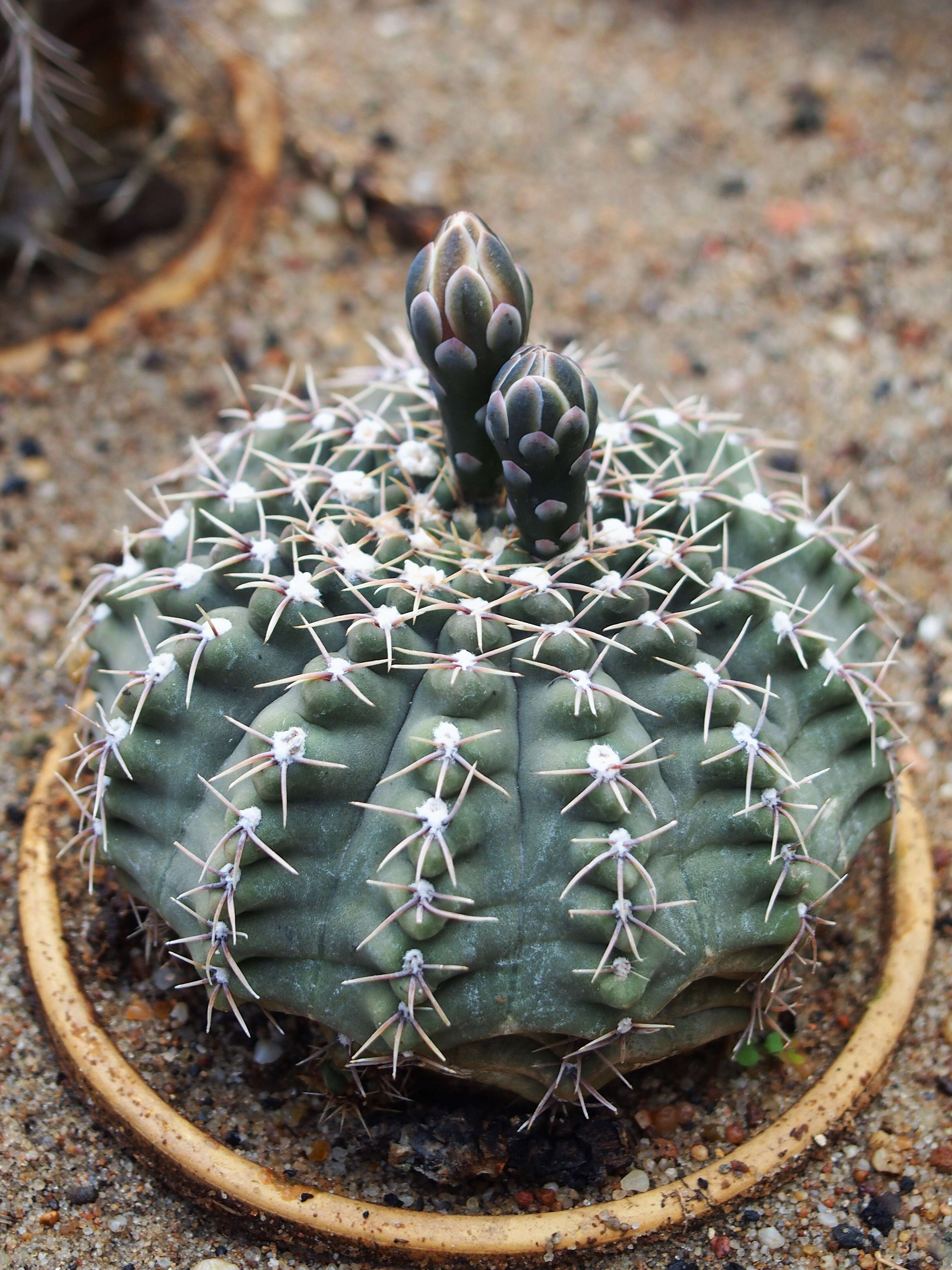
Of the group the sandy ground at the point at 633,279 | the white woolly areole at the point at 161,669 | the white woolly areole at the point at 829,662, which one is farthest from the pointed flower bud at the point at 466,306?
the sandy ground at the point at 633,279

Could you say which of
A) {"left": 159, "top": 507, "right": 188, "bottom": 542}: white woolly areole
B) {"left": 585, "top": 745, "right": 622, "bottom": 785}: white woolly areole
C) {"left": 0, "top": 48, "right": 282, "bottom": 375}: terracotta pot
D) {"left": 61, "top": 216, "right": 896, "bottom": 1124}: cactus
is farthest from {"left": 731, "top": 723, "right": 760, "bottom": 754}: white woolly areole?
{"left": 0, "top": 48, "right": 282, "bottom": 375}: terracotta pot

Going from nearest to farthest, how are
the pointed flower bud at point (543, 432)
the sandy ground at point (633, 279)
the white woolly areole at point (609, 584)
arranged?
the pointed flower bud at point (543, 432)
the white woolly areole at point (609, 584)
the sandy ground at point (633, 279)

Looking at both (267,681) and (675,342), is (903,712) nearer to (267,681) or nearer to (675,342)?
(675,342)

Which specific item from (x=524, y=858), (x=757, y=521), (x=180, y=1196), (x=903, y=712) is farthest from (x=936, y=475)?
(x=180, y=1196)

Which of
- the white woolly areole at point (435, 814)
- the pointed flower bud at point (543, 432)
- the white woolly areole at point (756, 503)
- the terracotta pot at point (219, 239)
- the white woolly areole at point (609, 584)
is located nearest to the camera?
the white woolly areole at point (435, 814)

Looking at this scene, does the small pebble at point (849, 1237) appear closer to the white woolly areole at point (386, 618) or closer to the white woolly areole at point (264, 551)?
the white woolly areole at point (386, 618)

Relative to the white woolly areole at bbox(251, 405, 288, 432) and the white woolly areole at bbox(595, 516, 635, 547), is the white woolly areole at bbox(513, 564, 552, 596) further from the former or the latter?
the white woolly areole at bbox(251, 405, 288, 432)
